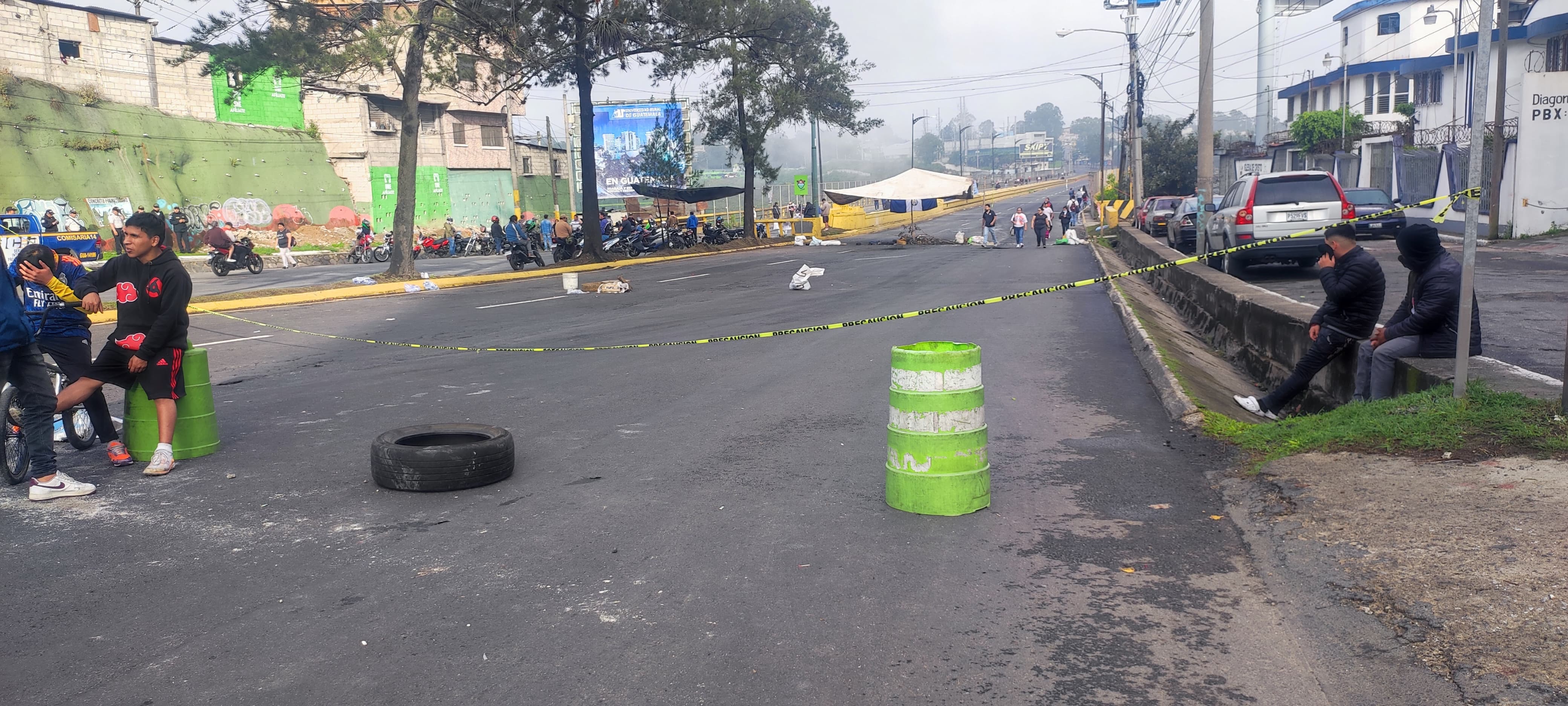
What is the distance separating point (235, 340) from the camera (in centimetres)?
1432

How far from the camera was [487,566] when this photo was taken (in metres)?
4.90

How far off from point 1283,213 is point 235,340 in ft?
51.6

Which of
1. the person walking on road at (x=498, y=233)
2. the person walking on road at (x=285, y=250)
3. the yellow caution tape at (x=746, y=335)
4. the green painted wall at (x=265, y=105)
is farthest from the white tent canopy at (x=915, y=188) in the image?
the yellow caution tape at (x=746, y=335)

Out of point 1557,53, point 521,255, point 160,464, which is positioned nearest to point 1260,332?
point 160,464

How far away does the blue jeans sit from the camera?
6.09 m

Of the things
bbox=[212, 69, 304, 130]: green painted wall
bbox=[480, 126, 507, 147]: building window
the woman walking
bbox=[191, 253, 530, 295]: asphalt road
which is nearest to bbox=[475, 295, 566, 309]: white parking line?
bbox=[191, 253, 530, 295]: asphalt road

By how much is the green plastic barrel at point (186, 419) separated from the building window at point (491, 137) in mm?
53304

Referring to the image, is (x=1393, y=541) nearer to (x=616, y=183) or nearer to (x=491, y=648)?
(x=491, y=648)

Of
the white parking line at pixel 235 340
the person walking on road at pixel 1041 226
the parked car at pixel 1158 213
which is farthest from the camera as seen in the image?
the person walking on road at pixel 1041 226

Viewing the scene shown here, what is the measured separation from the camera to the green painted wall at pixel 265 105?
45.2m

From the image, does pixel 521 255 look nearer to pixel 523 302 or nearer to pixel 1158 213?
pixel 523 302

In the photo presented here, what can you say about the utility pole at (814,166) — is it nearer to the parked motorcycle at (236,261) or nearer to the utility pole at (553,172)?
the utility pole at (553,172)

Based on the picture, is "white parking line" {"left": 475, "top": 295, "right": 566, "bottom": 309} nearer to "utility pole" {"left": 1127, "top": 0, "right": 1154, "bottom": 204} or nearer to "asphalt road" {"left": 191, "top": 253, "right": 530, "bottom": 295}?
"asphalt road" {"left": 191, "top": 253, "right": 530, "bottom": 295}

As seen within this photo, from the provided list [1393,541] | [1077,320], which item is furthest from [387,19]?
[1393,541]
